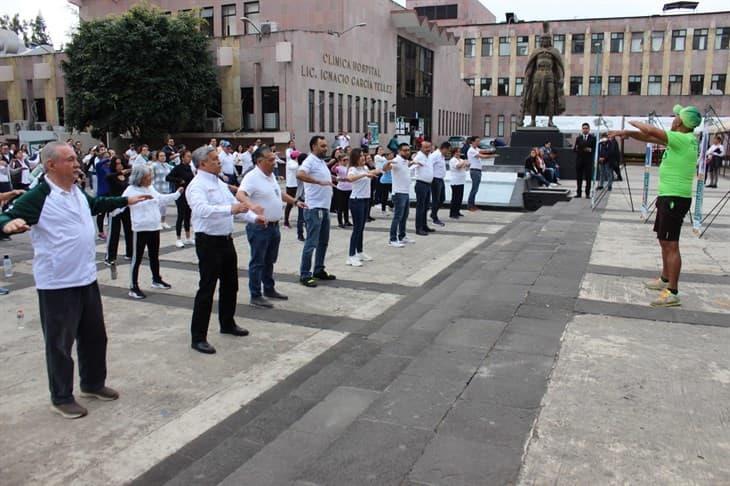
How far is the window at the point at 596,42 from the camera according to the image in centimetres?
6153

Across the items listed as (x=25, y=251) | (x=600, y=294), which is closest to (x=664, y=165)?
(x=600, y=294)

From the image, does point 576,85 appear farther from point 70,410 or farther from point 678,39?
point 70,410

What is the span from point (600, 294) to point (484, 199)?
11.0 m

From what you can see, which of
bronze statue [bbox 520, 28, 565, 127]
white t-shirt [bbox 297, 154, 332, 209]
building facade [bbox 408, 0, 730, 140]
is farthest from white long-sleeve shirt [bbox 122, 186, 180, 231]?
building facade [bbox 408, 0, 730, 140]

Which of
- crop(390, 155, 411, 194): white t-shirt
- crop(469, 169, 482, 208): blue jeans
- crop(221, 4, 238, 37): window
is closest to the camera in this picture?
crop(390, 155, 411, 194): white t-shirt

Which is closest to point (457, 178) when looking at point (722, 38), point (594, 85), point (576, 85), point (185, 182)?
point (185, 182)

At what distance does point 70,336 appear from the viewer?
4051mm

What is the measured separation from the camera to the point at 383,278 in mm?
8281

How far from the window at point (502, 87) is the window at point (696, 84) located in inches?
681

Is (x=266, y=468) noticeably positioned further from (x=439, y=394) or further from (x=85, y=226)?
(x=85, y=226)

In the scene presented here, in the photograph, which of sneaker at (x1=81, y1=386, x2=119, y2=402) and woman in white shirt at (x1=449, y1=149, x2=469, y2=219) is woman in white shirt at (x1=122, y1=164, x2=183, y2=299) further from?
woman in white shirt at (x1=449, y1=149, x2=469, y2=219)

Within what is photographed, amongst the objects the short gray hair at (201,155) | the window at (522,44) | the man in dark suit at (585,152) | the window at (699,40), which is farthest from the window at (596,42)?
the short gray hair at (201,155)

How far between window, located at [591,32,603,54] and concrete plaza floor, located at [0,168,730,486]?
60.0m

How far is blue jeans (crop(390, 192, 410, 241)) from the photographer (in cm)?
1064
